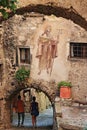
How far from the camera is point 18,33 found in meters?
17.9

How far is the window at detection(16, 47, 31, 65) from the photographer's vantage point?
18.1 metres

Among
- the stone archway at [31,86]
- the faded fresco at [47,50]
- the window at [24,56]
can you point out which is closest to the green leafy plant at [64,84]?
the stone archway at [31,86]

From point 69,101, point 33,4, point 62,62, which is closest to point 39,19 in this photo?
point 62,62

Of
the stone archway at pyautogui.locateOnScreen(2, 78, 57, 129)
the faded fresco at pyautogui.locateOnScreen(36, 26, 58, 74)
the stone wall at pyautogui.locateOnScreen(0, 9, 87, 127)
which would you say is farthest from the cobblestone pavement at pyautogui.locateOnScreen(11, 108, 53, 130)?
the faded fresco at pyautogui.locateOnScreen(36, 26, 58, 74)

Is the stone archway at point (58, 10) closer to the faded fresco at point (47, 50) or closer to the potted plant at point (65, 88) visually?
the potted plant at point (65, 88)

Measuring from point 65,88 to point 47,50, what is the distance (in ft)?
5.91

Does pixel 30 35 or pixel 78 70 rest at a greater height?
pixel 30 35

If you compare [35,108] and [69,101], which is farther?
[35,108]

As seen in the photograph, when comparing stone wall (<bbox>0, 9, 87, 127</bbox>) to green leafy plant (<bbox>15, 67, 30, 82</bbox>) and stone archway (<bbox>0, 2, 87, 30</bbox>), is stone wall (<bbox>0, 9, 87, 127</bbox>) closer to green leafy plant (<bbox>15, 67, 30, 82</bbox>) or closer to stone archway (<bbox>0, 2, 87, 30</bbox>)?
green leafy plant (<bbox>15, 67, 30, 82</bbox>)

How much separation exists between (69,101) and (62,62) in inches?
69.9

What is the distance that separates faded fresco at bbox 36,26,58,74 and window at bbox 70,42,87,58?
2.34 feet

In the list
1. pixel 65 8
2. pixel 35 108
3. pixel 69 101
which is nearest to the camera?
pixel 65 8

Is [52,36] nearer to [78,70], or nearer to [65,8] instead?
[78,70]

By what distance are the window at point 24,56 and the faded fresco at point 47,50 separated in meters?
0.55
